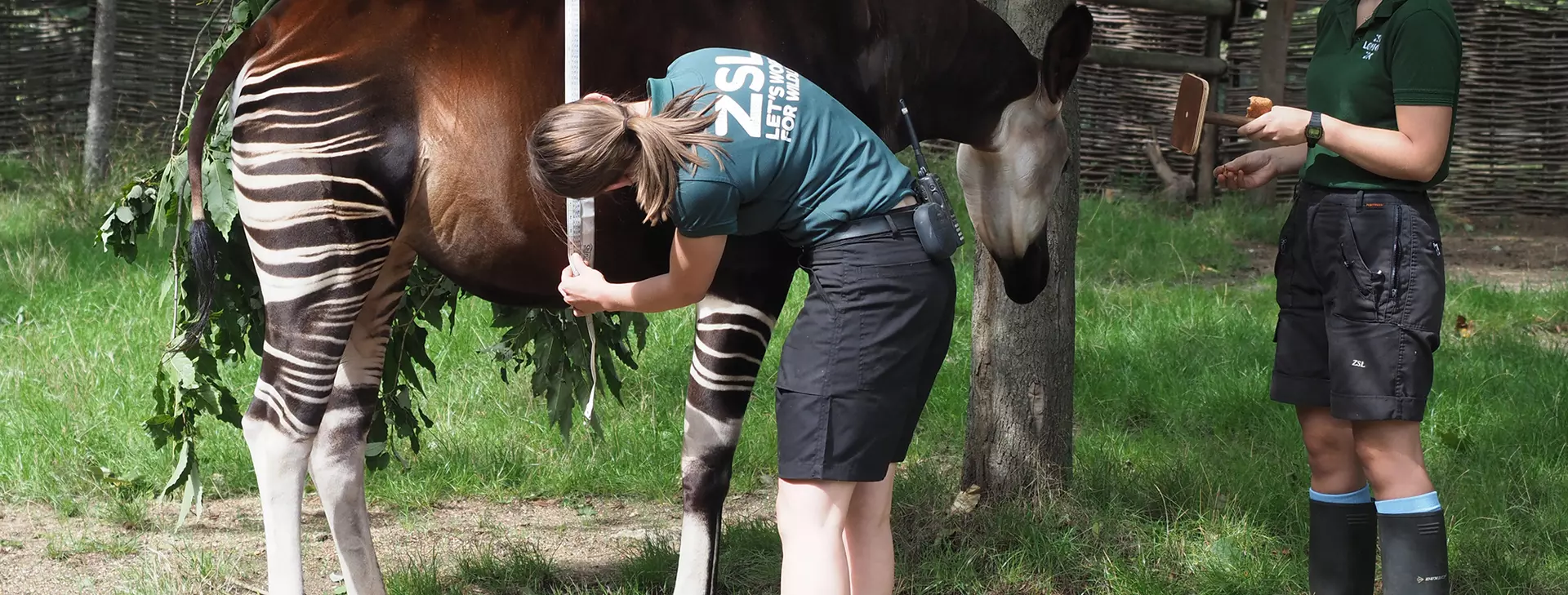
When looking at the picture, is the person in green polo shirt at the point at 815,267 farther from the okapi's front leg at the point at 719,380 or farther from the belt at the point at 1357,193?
the belt at the point at 1357,193

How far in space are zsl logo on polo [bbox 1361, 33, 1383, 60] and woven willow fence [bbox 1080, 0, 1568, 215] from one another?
657cm

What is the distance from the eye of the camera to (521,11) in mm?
2619

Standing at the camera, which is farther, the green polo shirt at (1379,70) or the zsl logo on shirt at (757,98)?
the green polo shirt at (1379,70)

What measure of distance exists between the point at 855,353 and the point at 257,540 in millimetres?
2247

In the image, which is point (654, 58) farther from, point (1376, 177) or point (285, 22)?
point (1376, 177)

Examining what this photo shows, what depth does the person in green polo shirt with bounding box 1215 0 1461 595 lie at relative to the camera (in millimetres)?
2439

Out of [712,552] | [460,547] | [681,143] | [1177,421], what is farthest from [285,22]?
[1177,421]

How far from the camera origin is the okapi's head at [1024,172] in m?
2.89

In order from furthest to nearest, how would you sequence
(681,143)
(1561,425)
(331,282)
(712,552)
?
(1561,425) → (712,552) → (331,282) → (681,143)

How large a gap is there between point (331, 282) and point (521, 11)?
66 centimetres

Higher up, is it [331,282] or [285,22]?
[285,22]

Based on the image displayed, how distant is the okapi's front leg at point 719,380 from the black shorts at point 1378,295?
1104 mm

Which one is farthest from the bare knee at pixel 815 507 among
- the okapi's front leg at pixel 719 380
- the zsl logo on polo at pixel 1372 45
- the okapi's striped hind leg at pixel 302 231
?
the zsl logo on polo at pixel 1372 45

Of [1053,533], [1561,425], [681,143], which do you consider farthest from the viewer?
[1561,425]
